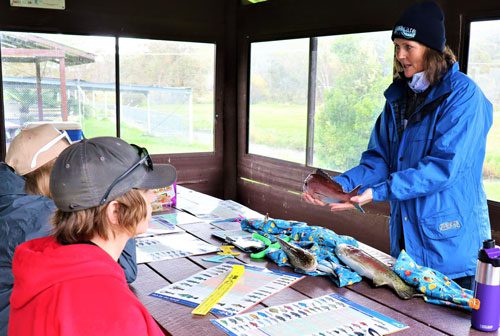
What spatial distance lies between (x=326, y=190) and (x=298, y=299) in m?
0.56

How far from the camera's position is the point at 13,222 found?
5.28 feet

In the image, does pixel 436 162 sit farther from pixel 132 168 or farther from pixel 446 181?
pixel 132 168

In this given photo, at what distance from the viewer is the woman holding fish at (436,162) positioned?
192cm

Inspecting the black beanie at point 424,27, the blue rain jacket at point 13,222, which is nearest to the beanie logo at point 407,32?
the black beanie at point 424,27

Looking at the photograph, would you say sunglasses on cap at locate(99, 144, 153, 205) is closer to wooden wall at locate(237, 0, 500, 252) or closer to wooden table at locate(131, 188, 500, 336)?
wooden table at locate(131, 188, 500, 336)

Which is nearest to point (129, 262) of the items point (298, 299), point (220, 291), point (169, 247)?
point (220, 291)

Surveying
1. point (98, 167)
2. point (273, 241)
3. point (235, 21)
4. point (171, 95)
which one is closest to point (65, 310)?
point (98, 167)

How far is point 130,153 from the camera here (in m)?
1.29

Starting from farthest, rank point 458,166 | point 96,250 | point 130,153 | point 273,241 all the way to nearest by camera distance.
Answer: point 273,241
point 458,166
point 130,153
point 96,250

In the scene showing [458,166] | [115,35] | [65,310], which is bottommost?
[65,310]

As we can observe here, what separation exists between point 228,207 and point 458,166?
4.70ft

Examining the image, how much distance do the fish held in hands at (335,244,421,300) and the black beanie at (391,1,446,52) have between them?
0.85m

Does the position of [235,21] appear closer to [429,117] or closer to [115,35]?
[115,35]

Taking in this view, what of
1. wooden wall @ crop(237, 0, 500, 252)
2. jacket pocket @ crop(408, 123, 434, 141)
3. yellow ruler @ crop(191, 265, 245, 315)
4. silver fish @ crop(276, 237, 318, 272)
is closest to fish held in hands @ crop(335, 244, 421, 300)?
silver fish @ crop(276, 237, 318, 272)
